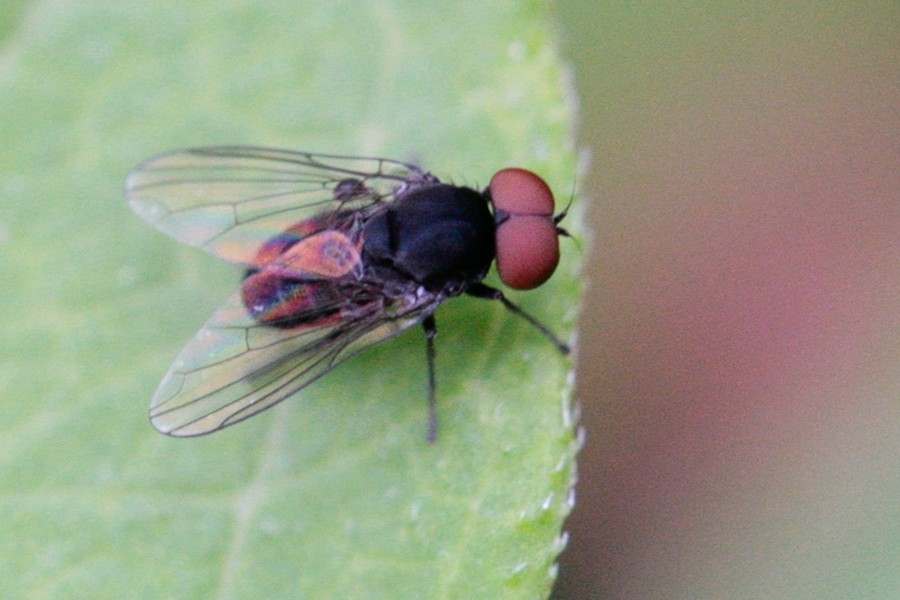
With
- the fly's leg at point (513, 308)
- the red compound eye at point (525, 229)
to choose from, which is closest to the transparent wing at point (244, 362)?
the fly's leg at point (513, 308)

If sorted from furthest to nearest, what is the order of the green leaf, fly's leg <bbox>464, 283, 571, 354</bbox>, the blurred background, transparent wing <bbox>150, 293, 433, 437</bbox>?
the blurred background → fly's leg <bbox>464, 283, 571, 354</bbox> → transparent wing <bbox>150, 293, 433, 437</bbox> → the green leaf

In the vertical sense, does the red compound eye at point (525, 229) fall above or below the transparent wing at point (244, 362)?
above

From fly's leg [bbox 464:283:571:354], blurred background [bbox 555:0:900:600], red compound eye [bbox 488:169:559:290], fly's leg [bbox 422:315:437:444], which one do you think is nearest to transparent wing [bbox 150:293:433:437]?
fly's leg [bbox 422:315:437:444]

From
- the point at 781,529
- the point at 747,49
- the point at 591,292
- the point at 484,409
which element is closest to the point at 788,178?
the point at 747,49

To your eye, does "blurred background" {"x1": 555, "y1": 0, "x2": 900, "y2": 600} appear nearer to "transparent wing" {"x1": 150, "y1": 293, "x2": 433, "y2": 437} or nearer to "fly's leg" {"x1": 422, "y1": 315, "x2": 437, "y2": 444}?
"fly's leg" {"x1": 422, "y1": 315, "x2": 437, "y2": 444}

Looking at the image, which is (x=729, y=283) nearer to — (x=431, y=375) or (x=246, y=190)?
(x=431, y=375)

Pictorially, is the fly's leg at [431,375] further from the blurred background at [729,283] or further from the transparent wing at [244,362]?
the blurred background at [729,283]

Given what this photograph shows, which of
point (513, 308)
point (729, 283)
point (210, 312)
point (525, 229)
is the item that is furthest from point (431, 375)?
point (729, 283)

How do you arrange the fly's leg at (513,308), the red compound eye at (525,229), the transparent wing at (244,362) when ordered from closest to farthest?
the transparent wing at (244,362) → the fly's leg at (513,308) → the red compound eye at (525,229)
